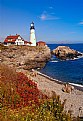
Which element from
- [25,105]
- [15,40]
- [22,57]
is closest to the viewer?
[25,105]

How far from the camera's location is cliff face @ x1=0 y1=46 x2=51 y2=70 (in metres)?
59.1

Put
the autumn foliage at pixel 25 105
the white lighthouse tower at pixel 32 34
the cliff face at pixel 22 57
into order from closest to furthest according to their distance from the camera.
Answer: the autumn foliage at pixel 25 105 < the cliff face at pixel 22 57 < the white lighthouse tower at pixel 32 34

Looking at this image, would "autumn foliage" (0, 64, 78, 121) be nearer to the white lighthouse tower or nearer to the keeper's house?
the keeper's house

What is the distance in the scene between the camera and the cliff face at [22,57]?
59094mm

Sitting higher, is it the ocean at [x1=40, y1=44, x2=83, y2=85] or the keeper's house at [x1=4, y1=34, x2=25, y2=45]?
the keeper's house at [x1=4, y1=34, x2=25, y2=45]

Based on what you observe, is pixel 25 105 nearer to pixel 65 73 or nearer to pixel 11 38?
pixel 65 73

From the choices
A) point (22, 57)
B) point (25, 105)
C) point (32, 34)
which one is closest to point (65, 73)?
point (22, 57)

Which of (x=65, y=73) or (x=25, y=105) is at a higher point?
(x=25, y=105)

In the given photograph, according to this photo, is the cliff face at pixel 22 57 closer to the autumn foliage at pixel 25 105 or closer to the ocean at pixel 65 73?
the ocean at pixel 65 73

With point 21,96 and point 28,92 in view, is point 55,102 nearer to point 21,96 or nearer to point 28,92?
point 21,96

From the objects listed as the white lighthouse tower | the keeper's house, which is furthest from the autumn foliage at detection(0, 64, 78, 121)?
the white lighthouse tower

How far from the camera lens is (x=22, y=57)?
2507 inches

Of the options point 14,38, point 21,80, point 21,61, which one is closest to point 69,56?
point 14,38

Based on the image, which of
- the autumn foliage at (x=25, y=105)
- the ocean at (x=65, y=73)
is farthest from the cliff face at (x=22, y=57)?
the autumn foliage at (x=25, y=105)
